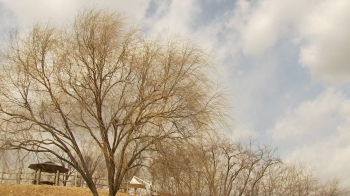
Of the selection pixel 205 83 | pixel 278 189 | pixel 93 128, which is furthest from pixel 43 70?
pixel 278 189

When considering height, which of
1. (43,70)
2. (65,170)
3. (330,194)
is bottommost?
(330,194)

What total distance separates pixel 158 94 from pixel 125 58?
2.14 meters

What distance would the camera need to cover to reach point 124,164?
15047mm

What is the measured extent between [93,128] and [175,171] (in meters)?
3.78

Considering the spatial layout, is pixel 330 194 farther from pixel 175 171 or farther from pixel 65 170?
pixel 175 171

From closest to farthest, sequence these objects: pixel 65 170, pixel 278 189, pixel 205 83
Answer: pixel 205 83 → pixel 65 170 → pixel 278 189

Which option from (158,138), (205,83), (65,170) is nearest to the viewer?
(158,138)

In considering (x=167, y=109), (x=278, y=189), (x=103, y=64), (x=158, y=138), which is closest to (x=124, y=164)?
(x=158, y=138)

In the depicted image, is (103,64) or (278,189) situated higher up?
(103,64)

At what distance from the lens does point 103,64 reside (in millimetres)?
15922

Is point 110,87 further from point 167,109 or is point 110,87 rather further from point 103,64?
point 167,109

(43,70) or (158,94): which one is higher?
(43,70)

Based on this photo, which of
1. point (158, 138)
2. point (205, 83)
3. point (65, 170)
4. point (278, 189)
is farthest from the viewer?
point (278, 189)

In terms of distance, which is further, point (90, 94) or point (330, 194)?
point (330, 194)
